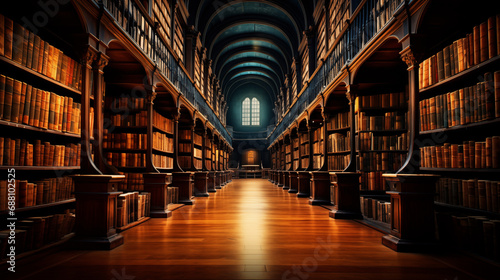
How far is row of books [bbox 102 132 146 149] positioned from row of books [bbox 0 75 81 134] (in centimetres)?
193

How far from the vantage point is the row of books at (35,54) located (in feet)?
7.99

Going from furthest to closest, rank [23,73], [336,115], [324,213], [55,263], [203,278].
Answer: [336,115] < [324,213] < [23,73] < [55,263] < [203,278]

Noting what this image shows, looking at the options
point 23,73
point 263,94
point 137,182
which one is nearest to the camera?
point 23,73

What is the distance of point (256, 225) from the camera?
3848 millimetres

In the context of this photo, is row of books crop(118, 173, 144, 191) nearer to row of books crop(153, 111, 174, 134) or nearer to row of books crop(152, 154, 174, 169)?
row of books crop(152, 154, 174, 169)

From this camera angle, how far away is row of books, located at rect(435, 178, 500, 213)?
2.48 m

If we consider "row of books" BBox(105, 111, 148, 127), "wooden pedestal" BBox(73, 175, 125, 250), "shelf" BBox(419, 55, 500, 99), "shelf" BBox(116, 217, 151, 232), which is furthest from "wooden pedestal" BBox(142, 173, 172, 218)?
"shelf" BBox(419, 55, 500, 99)

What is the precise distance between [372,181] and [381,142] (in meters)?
0.66

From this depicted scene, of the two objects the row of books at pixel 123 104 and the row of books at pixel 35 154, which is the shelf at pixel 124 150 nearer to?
the row of books at pixel 123 104

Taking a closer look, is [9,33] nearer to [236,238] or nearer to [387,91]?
[236,238]

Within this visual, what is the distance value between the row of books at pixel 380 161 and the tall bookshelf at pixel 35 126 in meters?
4.15

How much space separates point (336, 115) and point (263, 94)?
18.8 metres

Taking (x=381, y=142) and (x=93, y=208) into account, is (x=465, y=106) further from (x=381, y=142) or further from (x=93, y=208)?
(x=93, y=208)

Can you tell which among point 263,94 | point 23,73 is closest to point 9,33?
point 23,73
